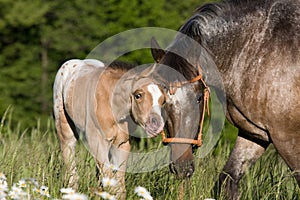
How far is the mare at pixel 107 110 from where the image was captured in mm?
4480

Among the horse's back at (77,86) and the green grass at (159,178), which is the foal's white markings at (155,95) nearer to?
the green grass at (159,178)

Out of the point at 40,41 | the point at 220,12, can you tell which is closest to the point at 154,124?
the point at 220,12

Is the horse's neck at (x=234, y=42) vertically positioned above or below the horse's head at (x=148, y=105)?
above

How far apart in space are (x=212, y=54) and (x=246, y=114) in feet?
1.54

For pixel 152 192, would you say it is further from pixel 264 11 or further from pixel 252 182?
pixel 264 11

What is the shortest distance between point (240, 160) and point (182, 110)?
0.94m

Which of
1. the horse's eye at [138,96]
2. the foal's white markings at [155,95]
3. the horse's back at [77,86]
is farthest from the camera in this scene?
the horse's back at [77,86]

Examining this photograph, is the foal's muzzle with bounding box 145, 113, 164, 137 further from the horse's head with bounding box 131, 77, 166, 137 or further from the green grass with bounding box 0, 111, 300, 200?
the green grass with bounding box 0, 111, 300, 200

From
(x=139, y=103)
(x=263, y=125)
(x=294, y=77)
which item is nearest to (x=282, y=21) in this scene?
(x=294, y=77)

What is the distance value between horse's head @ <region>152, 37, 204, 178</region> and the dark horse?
15mm

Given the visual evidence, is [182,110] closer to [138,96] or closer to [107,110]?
[138,96]

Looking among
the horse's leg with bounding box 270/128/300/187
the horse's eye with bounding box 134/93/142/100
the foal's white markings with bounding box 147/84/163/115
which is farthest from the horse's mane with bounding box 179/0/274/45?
the horse's leg with bounding box 270/128/300/187

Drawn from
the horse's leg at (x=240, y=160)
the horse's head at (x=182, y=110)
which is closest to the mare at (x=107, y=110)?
the horse's head at (x=182, y=110)

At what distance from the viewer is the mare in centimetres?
448
